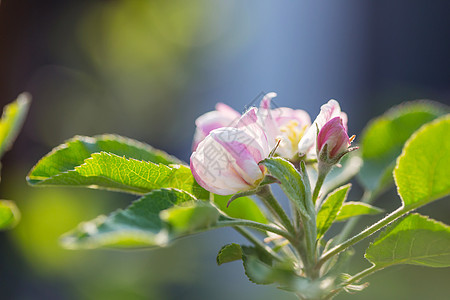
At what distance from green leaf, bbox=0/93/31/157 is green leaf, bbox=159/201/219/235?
0.34m

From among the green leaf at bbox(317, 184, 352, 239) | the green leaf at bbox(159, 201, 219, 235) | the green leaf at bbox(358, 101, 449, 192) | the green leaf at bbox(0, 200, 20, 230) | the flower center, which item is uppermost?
the green leaf at bbox(358, 101, 449, 192)

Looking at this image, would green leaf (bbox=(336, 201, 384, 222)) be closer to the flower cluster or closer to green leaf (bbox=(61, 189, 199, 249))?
the flower cluster

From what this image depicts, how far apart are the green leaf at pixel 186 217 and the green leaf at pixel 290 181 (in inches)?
3.0

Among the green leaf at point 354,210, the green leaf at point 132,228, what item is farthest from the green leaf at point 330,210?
the green leaf at point 132,228

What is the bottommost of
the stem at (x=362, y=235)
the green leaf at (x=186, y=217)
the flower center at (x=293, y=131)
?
the green leaf at (x=186, y=217)

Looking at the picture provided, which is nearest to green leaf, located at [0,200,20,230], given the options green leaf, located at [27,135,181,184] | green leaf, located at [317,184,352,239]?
green leaf, located at [27,135,181,184]

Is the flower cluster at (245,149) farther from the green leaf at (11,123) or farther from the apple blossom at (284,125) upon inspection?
the green leaf at (11,123)

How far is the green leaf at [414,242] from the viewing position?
15.8 inches

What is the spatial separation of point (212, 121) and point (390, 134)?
0.92 ft

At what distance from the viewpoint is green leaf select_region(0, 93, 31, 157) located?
56cm

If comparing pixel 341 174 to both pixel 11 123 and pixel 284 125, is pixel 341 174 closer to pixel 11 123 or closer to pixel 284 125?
pixel 284 125

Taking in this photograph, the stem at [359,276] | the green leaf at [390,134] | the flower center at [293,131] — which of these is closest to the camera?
the stem at [359,276]

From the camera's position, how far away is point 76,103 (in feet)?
6.49

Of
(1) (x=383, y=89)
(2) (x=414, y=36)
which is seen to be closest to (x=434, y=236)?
(1) (x=383, y=89)
